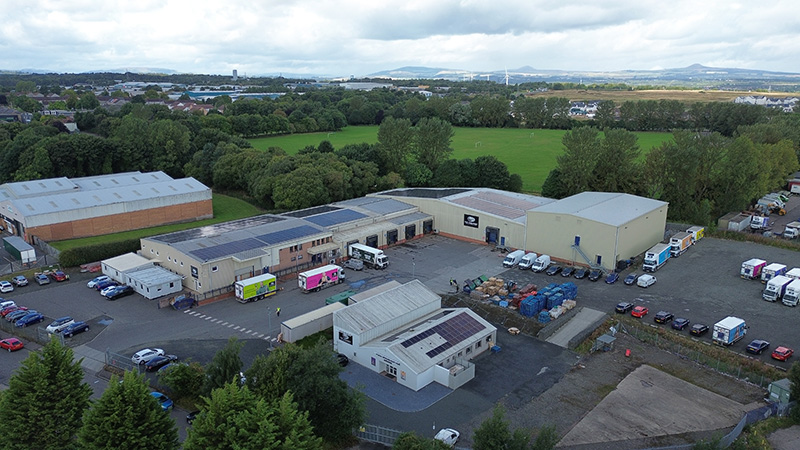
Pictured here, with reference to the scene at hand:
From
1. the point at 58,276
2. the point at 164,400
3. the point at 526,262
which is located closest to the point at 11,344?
the point at 58,276

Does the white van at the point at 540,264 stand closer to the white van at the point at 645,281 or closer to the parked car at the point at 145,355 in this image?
the white van at the point at 645,281

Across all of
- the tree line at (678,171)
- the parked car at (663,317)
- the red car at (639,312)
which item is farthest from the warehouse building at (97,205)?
the parked car at (663,317)

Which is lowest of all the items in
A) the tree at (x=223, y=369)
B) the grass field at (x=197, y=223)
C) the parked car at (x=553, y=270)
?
the parked car at (x=553, y=270)

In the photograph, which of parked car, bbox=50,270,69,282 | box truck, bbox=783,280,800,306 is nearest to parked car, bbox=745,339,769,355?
box truck, bbox=783,280,800,306

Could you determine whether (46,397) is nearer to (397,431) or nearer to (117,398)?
(117,398)

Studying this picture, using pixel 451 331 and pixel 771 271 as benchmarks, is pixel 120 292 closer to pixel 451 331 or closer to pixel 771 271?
pixel 451 331

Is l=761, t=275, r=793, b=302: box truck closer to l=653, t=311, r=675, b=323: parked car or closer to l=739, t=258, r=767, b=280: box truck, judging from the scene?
l=739, t=258, r=767, b=280: box truck
